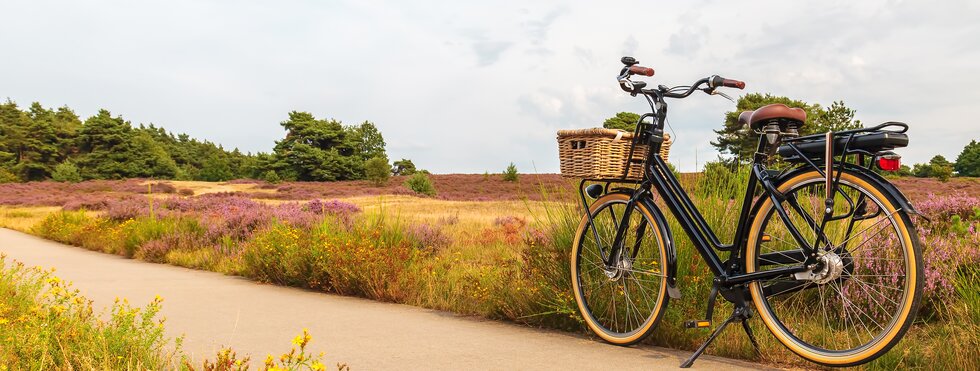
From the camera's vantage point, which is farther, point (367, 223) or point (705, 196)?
point (367, 223)

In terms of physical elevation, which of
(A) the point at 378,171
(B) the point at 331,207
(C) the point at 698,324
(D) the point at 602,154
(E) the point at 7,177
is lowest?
(C) the point at 698,324

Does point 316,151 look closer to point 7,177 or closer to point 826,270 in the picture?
point 7,177

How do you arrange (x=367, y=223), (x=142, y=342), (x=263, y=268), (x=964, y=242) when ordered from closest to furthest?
(x=142, y=342), (x=964, y=242), (x=263, y=268), (x=367, y=223)

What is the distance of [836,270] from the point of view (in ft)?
9.59

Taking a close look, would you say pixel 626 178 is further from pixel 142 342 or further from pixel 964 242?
pixel 142 342

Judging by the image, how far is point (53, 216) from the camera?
52.2 feet

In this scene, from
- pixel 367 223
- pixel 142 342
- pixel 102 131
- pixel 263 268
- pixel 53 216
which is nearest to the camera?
pixel 142 342

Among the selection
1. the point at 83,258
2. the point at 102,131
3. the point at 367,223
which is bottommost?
the point at 83,258

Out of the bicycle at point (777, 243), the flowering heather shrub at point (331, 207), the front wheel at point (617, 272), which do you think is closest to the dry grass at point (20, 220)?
the flowering heather shrub at point (331, 207)

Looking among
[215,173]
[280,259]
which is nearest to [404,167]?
[215,173]

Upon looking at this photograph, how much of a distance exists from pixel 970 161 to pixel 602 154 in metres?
70.3

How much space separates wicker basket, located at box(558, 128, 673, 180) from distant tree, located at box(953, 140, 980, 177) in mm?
67477

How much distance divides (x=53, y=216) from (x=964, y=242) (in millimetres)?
18961

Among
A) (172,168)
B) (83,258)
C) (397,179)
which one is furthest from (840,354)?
(172,168)
